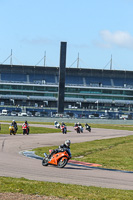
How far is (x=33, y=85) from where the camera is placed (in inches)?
5251

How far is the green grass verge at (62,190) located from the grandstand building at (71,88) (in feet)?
374

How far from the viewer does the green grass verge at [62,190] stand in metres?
12.6

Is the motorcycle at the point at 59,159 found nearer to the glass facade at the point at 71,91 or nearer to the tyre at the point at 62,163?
the tyre at the point at 62,163

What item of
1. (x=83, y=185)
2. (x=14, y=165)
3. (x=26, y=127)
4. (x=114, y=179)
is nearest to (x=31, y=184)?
(x=83, y=185)

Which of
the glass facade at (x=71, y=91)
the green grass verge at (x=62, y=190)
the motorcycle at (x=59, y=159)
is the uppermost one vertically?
the glass facade at (x=71, y=91)

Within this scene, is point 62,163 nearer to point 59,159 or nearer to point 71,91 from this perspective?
point 59,159

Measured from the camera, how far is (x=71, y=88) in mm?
135750

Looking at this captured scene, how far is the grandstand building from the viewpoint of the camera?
134 m

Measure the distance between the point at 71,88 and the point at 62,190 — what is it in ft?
402

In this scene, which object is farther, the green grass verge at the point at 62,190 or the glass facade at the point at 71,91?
the glass facade at the point at 71,91

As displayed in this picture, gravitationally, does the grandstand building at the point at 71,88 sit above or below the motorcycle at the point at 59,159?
above

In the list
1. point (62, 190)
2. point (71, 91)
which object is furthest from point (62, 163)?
point (71, 91)

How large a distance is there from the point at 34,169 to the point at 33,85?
378ft

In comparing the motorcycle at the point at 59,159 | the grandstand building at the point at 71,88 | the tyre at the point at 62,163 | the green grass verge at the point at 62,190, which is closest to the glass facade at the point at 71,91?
the grandstand building at the point at 71,88
